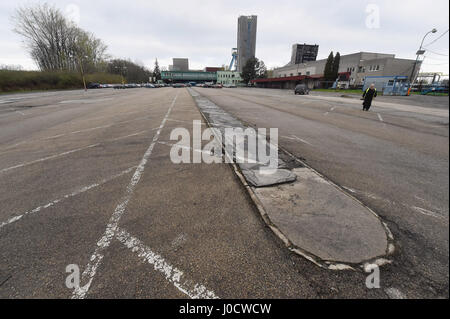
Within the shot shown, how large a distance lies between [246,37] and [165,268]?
523ft

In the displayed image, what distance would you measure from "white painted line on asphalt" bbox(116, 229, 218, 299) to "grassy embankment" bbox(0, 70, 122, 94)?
52347mm

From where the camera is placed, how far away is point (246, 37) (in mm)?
136125

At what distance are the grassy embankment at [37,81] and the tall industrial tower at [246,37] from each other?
106664 mm

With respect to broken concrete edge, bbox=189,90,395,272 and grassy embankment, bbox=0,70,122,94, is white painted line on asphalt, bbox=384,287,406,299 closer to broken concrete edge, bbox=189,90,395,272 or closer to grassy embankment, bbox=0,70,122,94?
broken concrete edge, bbox=189,90,395,272

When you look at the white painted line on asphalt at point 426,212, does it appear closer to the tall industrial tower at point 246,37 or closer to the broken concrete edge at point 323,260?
the broken concrete edge at point 323,260

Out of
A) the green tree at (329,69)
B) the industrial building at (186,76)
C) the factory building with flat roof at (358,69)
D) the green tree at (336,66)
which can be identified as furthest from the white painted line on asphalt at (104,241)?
the industrial building at (186,76)

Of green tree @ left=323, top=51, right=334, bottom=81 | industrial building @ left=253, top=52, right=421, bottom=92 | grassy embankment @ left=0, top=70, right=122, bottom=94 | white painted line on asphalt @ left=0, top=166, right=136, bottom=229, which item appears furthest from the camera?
green tree @ left=323, top=51, right=334, bottom=81

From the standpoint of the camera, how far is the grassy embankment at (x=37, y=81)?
36.7 metres

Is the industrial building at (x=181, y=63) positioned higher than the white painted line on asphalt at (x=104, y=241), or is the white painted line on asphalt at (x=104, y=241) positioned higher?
the industrial building at (x=181, y=63)

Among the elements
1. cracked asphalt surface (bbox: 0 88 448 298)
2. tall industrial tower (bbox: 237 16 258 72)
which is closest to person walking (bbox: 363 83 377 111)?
cracked asphalt surface (bbox: 0 88 448 298)

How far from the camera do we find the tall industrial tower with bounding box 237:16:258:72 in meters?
134

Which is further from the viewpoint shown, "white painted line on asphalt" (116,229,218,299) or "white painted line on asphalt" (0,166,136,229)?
"white painted line on asphalt" (0,166,136,229)

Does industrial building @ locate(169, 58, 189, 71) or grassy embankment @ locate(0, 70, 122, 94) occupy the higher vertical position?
industrial building @ locate(169, 58, 189, 71)
